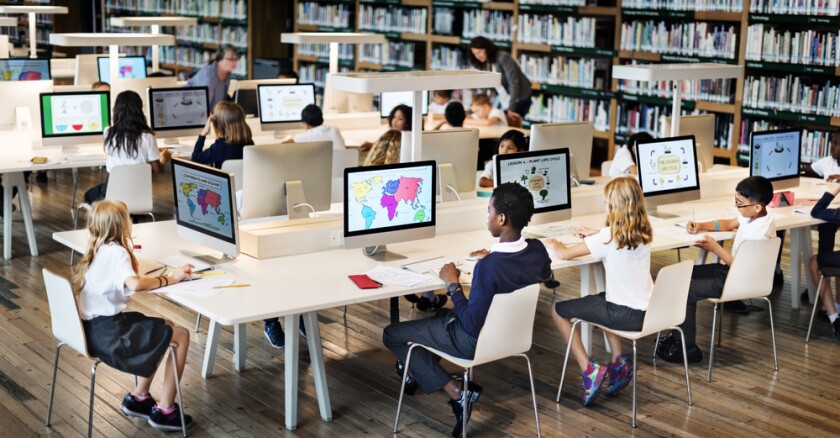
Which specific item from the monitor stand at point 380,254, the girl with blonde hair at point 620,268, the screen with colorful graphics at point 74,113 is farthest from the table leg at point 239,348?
the screen with colorful graphics at point 74,113

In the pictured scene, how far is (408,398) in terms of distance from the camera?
4387 mm

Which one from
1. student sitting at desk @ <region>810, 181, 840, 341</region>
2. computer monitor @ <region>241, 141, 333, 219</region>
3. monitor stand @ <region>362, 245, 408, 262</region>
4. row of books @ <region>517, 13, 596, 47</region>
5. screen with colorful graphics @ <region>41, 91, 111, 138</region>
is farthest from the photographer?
row of books @ <region>517, 13, 596, 47</region>

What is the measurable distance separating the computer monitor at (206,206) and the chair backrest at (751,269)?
84.6 inches

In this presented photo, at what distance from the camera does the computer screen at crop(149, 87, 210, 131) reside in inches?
294

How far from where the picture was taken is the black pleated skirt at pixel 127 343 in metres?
3.70

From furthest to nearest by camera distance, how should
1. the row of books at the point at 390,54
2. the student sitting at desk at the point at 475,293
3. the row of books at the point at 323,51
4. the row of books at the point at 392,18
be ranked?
the row of books at the point at 323,51 → the row of books at the point at 390,54 → the row of books at the point at 392,18 → the student sitting at desk at the point at 475,293

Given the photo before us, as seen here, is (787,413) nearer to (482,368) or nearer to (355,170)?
(482,368)

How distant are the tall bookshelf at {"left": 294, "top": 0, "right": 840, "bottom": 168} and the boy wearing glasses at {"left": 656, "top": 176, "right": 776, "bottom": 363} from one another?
3629mm

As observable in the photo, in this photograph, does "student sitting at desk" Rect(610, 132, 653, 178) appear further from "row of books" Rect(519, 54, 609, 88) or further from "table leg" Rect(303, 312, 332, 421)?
"row of books" Rect(519, 54, 609, 88)

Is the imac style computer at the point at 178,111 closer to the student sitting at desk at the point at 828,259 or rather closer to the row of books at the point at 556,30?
the row of books at the point at 556,30

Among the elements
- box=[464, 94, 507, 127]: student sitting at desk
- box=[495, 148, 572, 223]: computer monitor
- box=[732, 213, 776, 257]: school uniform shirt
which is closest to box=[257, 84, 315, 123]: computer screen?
box=[464, 94, 507, 127]: student sitting at desk

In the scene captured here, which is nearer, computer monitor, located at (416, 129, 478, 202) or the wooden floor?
the wooden floor

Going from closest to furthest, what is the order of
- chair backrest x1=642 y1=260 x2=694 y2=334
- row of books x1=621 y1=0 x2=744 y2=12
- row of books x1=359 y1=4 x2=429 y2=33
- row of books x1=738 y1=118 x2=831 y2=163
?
1. chair backrest x1=642 y1=260 x2=694 y2=334
2. row of books x1=738 y1=118 x2=831 y2=163
3. row of books x1=621 y1=0 x2=744 y2=12
4. row of books x1=359 y1=4 x2=429 y2=33

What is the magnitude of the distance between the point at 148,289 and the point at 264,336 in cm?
142
